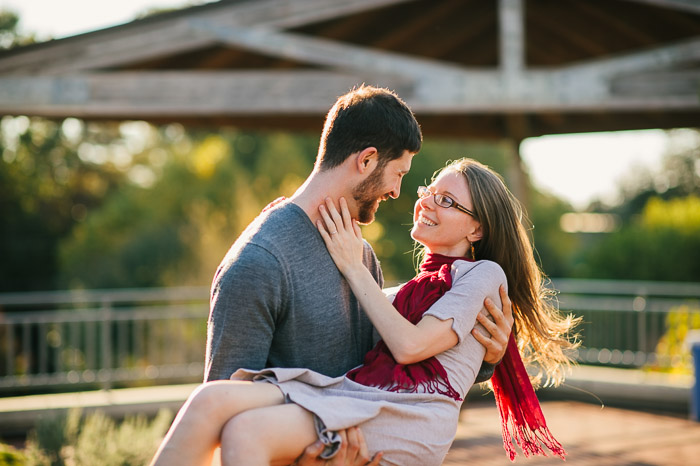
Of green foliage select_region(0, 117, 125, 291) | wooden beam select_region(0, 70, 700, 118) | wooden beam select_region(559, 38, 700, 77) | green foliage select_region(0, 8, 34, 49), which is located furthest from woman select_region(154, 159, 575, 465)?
green foliage select_region(0, 8, 34, 49)

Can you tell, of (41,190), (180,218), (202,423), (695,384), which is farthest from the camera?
(180,218)

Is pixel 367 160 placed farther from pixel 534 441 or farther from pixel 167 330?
pixel 167 330

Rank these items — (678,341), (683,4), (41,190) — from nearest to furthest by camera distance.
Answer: (683,4) < (678,341) < (41,190)

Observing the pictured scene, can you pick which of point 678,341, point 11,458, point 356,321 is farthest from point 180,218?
point 356,321

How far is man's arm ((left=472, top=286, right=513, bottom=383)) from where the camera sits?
2318mm

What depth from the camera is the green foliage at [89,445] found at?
399 centimetres

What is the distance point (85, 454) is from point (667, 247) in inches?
484

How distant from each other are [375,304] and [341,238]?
0.68 ft

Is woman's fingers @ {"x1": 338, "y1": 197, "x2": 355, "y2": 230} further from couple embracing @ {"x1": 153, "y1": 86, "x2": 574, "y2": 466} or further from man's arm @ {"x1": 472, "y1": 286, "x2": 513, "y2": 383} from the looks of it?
man's arm @ {"x1": 472, "y1": 286, "x2": 513, "y2": 383}

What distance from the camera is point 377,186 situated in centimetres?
221

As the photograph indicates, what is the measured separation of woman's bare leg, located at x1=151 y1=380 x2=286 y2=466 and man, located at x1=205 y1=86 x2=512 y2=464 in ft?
0.37

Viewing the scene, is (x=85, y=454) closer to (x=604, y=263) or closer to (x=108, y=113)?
(x=108, y=113)

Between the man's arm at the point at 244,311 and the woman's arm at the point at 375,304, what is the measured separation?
238 millimetres

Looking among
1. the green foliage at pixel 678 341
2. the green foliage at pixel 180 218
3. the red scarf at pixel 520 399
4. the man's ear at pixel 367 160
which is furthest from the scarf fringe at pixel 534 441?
the green foliage at pixel 180 218
